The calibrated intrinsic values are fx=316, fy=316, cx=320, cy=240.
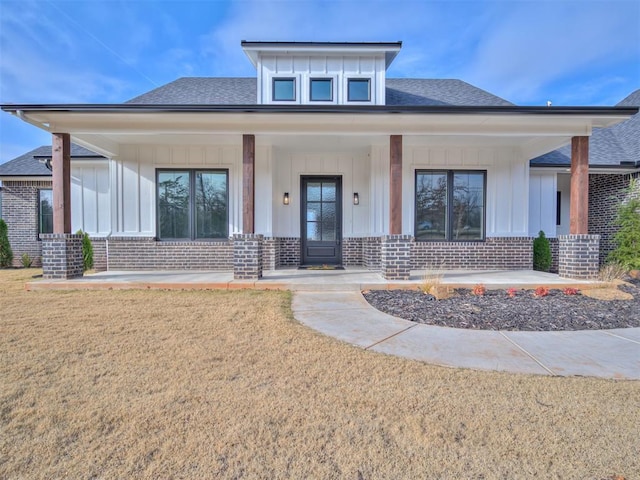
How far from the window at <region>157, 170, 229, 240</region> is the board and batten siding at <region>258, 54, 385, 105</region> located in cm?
265

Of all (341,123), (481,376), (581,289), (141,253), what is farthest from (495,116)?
(141,253)

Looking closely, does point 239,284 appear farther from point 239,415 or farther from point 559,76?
point 559,76

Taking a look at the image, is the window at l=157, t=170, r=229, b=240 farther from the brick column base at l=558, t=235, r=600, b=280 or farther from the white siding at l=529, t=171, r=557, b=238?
the white siding at l=529, t=171, r=557, b=238

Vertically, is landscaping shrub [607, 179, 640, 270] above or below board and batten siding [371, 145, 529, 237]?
below

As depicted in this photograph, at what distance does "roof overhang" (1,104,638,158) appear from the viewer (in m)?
5.64

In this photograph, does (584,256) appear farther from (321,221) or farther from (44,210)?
→ (44,210)

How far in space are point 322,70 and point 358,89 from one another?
1075 mm

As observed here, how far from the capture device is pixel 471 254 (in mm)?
8016

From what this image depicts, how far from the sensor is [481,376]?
7.93ft

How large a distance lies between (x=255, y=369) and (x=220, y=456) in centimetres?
99

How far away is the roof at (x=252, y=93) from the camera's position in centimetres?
871

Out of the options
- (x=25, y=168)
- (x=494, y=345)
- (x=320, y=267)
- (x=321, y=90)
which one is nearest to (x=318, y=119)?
(x=321, y=90)

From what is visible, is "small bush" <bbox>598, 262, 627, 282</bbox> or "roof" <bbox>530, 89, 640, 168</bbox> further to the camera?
"roof" <bbox>530, 89, 640, 168</bbox>

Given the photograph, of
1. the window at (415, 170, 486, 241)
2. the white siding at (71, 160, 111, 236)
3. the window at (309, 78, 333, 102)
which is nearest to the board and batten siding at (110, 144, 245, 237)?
the white siding at (71, 160, 111, 236)
